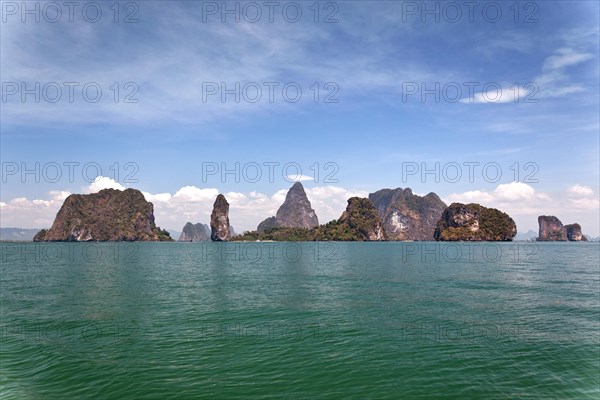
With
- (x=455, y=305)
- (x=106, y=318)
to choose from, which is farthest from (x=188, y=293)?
(x=455, y=305)

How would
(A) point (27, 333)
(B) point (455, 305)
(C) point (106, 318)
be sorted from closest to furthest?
1. (A) point (27, 333)
2. (C) point (106, 318)
3. (B) point (455, 305)

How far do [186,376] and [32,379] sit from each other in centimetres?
1029

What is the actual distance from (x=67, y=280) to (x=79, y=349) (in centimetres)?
5318

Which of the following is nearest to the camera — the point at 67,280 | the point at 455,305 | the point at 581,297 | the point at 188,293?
the point at 455,305

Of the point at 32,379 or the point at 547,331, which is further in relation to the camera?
the point at 547,331

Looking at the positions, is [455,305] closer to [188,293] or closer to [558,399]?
[558,399]

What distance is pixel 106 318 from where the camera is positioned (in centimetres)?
3816

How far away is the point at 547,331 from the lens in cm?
3334

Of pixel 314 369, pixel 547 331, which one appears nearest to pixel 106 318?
pixel 314 369

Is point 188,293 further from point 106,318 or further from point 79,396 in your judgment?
point 79,396

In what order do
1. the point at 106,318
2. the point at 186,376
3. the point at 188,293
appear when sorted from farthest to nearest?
the point at 188,293
the point at 106,318
the point at 186,376

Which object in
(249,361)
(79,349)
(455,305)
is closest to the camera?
(249,361)

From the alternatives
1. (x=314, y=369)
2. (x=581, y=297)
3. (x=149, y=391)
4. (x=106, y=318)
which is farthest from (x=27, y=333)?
(x=581, y=297)

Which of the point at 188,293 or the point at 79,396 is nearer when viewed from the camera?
the point at 79,396
